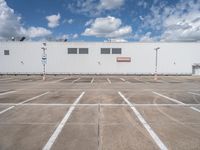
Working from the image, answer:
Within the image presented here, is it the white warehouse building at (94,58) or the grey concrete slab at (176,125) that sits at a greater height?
the white warehouse building at (94,58)

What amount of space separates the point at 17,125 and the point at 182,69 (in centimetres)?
4688

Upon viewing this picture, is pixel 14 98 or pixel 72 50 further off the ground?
pixel 72 50

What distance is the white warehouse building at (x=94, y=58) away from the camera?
4444cm

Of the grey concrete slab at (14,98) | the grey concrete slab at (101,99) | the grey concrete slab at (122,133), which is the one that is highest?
the grey concrete slab at (14,98)

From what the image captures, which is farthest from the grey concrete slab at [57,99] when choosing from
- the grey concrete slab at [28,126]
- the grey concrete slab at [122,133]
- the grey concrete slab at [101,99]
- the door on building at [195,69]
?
the door on building at [195,69]

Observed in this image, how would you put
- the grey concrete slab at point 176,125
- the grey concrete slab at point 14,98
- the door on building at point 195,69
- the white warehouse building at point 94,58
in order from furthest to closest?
the door on building at point 195,69 < the white warehouse building at point 94,58 < the grey concrete slab at point 14,98 < the grey concrete slab at point 176,125

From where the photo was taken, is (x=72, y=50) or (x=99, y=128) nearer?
(x=99, y=128)

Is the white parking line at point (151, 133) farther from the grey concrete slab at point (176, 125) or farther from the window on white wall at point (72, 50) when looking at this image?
the window on white wall at point (72, 50)

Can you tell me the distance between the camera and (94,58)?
4456cm

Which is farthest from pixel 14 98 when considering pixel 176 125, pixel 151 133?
pixel 176 125

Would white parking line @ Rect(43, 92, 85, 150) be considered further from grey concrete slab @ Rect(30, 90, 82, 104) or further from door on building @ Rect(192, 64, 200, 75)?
door on building @ Rect(192, 64, 200, 75)

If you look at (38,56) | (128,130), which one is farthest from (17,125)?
(38,56)

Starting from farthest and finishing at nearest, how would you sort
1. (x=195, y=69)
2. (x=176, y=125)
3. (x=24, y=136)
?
(x=195, y=69)
(x=176, y=125)
(x=24, y=136)

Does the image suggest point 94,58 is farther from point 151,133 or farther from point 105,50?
point 151,133
